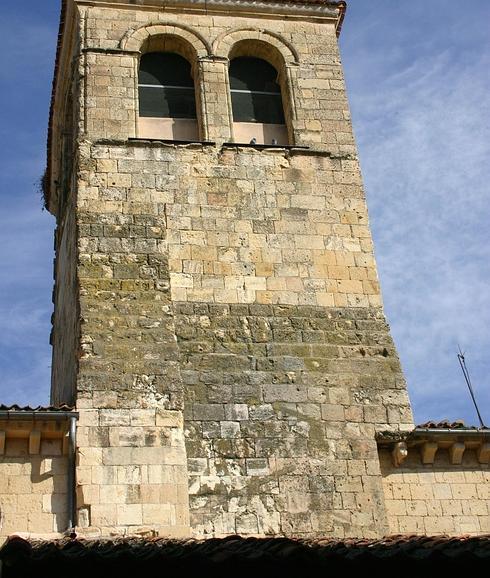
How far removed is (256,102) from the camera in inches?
495

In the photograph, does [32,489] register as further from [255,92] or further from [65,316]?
[255,92]

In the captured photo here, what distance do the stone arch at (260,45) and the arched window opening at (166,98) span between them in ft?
2.04

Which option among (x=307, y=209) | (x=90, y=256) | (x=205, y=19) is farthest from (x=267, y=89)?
(x=90, y=256)

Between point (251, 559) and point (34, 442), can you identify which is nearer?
point (251, 559)

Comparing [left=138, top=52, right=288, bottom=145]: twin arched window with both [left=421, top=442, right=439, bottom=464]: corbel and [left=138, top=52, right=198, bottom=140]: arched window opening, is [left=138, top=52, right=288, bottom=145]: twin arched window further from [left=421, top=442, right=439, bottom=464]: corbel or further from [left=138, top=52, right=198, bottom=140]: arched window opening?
[left=421, top=442, right=439, bottom=464]: corbel

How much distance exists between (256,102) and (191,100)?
2.77ft

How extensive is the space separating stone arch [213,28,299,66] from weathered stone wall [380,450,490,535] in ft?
19.1

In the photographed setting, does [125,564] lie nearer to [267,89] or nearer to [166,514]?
[166,514]

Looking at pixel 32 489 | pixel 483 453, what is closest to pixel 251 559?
pixel 32 489

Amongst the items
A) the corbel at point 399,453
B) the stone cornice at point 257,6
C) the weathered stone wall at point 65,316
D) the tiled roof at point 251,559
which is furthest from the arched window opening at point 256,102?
the tiled roof at point 251,559

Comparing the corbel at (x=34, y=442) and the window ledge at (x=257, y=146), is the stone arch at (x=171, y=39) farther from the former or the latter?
the corbel at (x=34, y=442)

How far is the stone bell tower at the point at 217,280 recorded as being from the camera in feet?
29.3

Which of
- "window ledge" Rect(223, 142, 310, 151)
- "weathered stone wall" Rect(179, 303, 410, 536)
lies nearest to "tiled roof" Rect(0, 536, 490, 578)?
"weathered stone wall" Rect(179, 303, 410, 536)

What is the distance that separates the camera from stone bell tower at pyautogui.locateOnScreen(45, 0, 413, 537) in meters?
8.94
